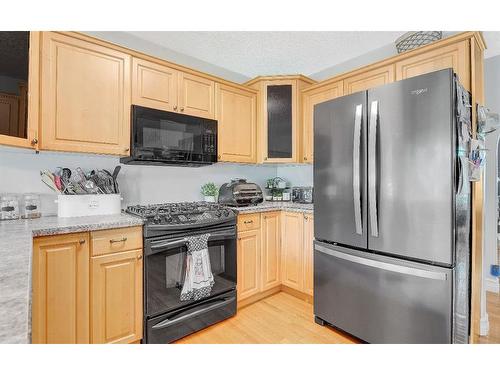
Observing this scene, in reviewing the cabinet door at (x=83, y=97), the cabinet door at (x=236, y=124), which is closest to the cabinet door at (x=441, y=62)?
the cabinet door at (x=236, y=124)

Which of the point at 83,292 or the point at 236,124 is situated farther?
the point at 236,124

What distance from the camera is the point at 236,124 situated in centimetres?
269

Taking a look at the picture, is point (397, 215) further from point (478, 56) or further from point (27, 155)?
point (27, 155)

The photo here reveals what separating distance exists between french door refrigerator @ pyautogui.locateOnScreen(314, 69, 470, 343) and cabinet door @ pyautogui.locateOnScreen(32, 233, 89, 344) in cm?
164

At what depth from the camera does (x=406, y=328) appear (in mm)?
1529

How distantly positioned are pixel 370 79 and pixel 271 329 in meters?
2.30

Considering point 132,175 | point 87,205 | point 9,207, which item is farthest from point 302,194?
point 9,207

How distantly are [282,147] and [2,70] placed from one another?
2.28m

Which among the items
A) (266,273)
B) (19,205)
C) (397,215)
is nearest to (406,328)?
(397,215)

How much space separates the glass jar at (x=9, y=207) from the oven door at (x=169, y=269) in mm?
928

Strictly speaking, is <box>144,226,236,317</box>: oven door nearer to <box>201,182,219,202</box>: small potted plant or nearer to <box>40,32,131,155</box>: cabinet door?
<box>201,182,219,202</box>: small potted plant

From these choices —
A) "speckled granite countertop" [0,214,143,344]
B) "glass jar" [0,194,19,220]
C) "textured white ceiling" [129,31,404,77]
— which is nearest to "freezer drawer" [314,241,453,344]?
"speckled granite countertop" [0,214,143,344]

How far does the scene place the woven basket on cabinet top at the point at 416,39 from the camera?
2.00m

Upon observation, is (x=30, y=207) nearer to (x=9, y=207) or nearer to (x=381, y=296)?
(x=9, y=207)
